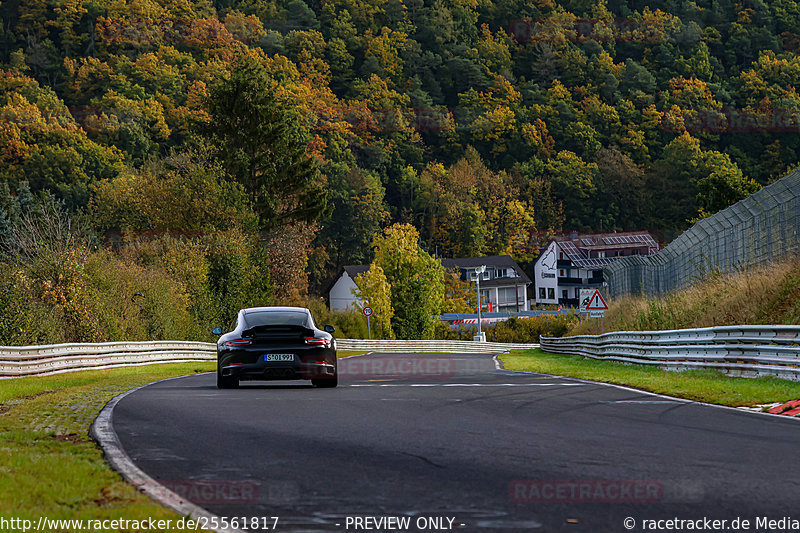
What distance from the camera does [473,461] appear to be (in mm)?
7871

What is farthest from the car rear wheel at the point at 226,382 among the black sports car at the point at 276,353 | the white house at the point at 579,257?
the white house at the point at 579,257

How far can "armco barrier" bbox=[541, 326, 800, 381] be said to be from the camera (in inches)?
624

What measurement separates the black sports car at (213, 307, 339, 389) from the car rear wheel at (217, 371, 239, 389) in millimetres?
26

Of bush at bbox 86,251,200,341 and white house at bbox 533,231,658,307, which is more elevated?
white house at bbox 533,231,658,307

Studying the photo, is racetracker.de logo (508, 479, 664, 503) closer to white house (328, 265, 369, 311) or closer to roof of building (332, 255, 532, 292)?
white house (328, 265, 369, 311)

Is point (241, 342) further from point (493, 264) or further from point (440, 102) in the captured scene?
point (440, 102)

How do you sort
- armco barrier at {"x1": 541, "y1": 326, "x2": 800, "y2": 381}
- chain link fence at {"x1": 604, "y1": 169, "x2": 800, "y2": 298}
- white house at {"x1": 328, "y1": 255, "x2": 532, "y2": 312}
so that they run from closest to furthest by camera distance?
armco barrier at {"x1": 541, "y1": 326, "x2": 800, "y2": 381}
chain link fence at {"x1": 604, "y1": 169, "x2": 800, "y2": 298}
white house at {"x1": 328, "y1": 255, "x2": 532, "y2": 312}

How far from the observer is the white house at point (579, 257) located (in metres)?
135

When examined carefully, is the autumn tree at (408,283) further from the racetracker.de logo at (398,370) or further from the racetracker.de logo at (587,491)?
the racetracker.de logo at (587,491)

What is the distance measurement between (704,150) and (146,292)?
11693 centimetres

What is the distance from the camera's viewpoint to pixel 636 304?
33.1m

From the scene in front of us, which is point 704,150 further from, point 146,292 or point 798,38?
point 146,292

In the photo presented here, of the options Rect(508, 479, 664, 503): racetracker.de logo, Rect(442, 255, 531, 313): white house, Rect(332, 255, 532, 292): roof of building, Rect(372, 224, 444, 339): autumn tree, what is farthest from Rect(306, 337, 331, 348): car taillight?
Rect(442, 255, 531, 313): white house

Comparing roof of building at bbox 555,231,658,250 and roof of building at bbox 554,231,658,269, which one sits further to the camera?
roof of building at bbox 555,231,658,250
